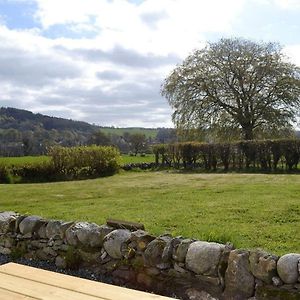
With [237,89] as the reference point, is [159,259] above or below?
below

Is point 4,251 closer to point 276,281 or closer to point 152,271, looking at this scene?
point 152,271

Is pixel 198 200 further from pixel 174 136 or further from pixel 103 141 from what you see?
pixel 103 141

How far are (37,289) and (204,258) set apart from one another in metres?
1.64

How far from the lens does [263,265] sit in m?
3.44

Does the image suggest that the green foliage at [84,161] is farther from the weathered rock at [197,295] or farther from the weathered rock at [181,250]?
the weathered rock at [197,295]

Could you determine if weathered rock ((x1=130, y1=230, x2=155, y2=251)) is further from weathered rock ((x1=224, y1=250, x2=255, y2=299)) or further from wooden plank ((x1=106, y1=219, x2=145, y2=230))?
weathered rock ((x1=224, y1=250, x2=255, y2=299))

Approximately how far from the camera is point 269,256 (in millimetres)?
3469

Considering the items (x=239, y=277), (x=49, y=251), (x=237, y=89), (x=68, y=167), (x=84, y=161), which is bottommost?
(x=49, y=251)

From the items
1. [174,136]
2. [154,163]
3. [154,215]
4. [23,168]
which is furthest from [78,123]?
[154,215]

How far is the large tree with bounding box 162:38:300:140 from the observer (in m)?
27.1

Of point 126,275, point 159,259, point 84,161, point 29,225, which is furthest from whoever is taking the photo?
point 84,161

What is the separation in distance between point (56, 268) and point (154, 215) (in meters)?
2.79

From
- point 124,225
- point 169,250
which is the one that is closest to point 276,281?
point 169,250

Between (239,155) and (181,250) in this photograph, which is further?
(239,155)
